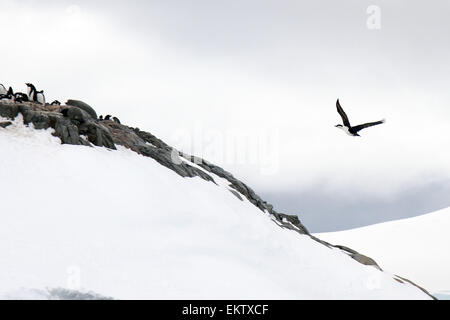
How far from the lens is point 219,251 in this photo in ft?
60.1

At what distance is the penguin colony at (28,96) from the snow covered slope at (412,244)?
5923 centimetres

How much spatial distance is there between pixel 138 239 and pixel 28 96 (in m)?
16.4

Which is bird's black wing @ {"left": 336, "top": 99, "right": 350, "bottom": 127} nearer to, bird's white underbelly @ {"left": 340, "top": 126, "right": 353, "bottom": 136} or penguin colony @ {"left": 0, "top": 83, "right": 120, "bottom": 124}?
bird's white underbelly @ {"left": 340, "top": 126, "right": 353, "bottom": 136}

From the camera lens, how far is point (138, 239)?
57.1ft

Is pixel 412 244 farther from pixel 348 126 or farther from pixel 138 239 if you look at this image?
pixel 138 239

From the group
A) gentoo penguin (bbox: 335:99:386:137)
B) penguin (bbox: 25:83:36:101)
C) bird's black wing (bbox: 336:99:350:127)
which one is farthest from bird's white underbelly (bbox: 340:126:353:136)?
penguin (bbox: 25:83:36:101)

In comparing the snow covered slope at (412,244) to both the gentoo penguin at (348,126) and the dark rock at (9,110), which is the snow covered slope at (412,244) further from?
the dark rock at (9,110)

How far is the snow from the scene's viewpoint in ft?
47.1

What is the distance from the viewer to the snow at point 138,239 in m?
14.4

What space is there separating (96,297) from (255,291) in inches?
189

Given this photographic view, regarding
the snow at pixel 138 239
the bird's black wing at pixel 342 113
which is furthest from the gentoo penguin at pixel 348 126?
the snow at pixel 138 239

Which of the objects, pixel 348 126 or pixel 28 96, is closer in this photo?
pixel 348 126

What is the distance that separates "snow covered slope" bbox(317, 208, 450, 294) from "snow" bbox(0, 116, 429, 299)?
5360 cm

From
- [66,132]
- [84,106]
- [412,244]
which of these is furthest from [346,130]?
[412,244]
